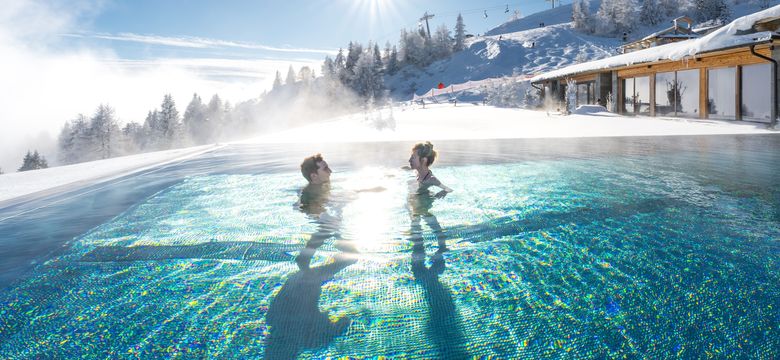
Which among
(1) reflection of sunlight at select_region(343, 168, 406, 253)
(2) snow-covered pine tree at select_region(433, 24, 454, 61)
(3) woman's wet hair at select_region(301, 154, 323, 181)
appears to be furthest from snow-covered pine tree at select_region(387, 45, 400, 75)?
(3) woman's wet hair at select_region(301, 154, 323, 181)

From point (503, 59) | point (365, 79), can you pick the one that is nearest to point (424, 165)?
point (365, 79)

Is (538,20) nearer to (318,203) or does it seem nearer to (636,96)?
(636,96)

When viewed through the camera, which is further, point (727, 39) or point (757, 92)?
point (757, 92)

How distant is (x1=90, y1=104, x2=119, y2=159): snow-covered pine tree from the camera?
53875mm

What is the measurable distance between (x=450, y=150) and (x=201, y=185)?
232 inches

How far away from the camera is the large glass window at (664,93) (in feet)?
59.1

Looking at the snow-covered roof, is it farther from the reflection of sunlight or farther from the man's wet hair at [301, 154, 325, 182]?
the man's wet hair at [301, 154, 325, 182]

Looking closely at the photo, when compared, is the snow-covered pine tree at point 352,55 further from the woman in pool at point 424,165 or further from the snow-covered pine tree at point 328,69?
the woman in pool at point 424,165

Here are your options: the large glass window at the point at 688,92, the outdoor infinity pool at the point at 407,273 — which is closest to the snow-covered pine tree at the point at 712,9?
the large glass window at the point at 688,92

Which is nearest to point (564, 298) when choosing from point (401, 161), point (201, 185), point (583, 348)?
point (583, 348)

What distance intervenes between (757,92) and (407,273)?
16731 millimetres

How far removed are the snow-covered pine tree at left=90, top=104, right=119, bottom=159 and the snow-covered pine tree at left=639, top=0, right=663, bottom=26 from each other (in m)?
81.5

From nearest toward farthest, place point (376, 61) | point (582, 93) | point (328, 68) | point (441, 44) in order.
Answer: point (582, 93) → point (376, 61) → point (328, 68) → point (441, 44)

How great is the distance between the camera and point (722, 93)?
620 inches
